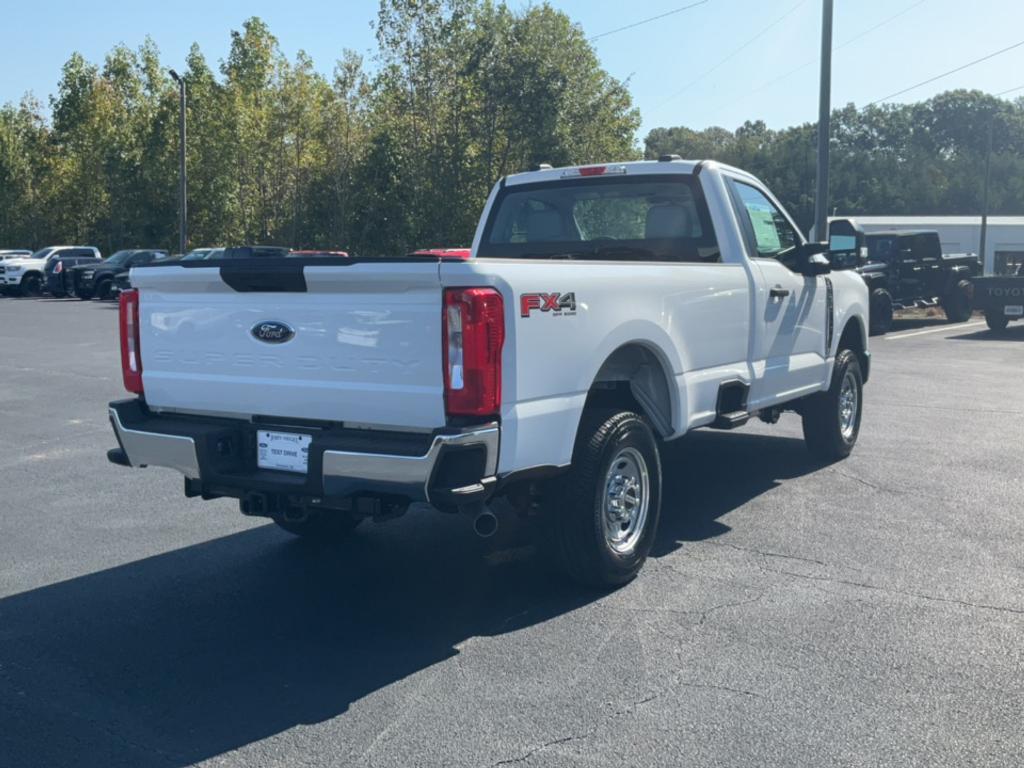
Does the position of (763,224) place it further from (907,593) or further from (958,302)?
(958,302)

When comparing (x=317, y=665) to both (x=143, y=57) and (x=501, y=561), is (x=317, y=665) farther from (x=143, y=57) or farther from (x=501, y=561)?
(x=143, y=57)

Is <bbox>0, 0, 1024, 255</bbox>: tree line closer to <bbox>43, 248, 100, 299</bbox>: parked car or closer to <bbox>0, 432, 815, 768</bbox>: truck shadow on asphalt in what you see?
<bbox>43, 248, 100, 299</bbox>: parked car

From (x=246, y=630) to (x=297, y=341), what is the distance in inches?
52.7

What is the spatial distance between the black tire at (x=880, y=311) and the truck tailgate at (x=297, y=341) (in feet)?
62.7

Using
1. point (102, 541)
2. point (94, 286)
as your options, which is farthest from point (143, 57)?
point (102, 541)

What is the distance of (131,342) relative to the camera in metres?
5.67

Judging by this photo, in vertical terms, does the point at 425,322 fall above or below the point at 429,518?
above

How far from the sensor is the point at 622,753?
381 centimetres

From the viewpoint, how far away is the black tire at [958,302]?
2581cm

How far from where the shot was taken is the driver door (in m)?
7.28

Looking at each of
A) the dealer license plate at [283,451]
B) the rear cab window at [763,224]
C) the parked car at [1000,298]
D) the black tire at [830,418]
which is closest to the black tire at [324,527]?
the dealer license plate at [283,451]

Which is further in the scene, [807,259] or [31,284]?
[31,284]

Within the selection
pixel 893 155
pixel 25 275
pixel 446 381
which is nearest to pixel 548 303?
pixel 446 381

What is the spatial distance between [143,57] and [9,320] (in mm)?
37192
